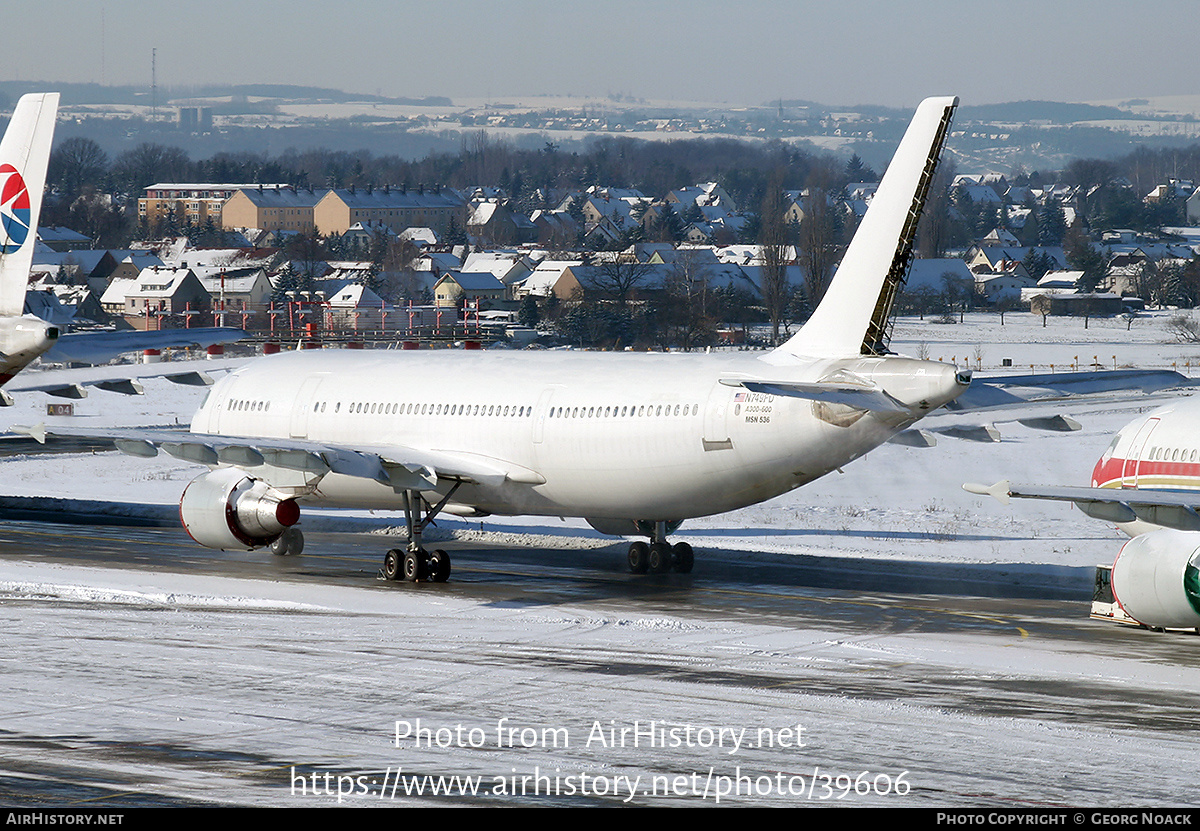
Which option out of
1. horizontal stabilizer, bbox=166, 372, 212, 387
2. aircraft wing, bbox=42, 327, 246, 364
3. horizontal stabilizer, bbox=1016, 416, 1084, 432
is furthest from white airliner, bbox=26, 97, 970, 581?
horizontal stabilizer, bbox=166, 372, 212, 387

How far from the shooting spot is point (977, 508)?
1631 inches

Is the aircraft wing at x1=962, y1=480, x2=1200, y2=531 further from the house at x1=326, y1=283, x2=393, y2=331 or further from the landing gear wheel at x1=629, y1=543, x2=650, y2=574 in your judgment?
the house at x1=326, y1=283, x2=393, y2=331

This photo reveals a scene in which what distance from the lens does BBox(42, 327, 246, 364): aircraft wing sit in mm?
41812

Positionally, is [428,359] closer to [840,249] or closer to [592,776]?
[592,776]

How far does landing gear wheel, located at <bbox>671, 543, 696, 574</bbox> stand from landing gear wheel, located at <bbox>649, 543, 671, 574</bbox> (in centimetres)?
14

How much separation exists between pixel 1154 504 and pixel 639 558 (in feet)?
43.4

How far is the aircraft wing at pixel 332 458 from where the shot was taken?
99.1ft

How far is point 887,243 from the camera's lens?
26.9 metres

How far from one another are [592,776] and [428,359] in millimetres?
19907

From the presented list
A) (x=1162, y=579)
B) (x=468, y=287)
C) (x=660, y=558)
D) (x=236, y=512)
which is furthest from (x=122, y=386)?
(x=468, y=287)

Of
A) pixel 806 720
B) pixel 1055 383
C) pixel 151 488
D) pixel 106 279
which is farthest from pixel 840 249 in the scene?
pixel 806 720

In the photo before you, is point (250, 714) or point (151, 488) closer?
point (250, 714)

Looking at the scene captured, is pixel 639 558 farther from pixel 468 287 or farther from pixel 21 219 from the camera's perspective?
pixel 468 287

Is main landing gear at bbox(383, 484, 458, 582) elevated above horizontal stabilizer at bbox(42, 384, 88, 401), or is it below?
below
